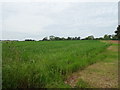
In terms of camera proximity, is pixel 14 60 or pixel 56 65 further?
pixel 56 65

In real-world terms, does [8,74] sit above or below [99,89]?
above

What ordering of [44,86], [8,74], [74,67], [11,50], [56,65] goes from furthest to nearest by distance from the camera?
1. [74,67]
2. [56,65]
3. [11,50]
4. [44,86]
5. [8,74]

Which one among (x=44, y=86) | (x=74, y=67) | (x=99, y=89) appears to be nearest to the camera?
(x=44, y=86)

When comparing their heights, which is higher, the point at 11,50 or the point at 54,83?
the point at 11,50

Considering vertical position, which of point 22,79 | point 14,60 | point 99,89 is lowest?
point 99,89

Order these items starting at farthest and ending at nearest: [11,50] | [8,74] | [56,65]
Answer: [56,65], [11,50], [8,74]

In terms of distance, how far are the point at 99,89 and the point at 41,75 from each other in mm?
1456

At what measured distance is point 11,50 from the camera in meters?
3.88

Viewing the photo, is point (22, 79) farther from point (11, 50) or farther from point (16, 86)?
point (11, 50)

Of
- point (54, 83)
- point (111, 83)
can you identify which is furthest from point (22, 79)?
point (111, 83)

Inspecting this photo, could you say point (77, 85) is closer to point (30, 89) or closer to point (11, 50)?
point (30, 89)

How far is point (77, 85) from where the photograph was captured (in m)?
3.79

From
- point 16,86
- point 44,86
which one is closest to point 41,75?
point 44,86

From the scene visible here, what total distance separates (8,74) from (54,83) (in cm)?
109
